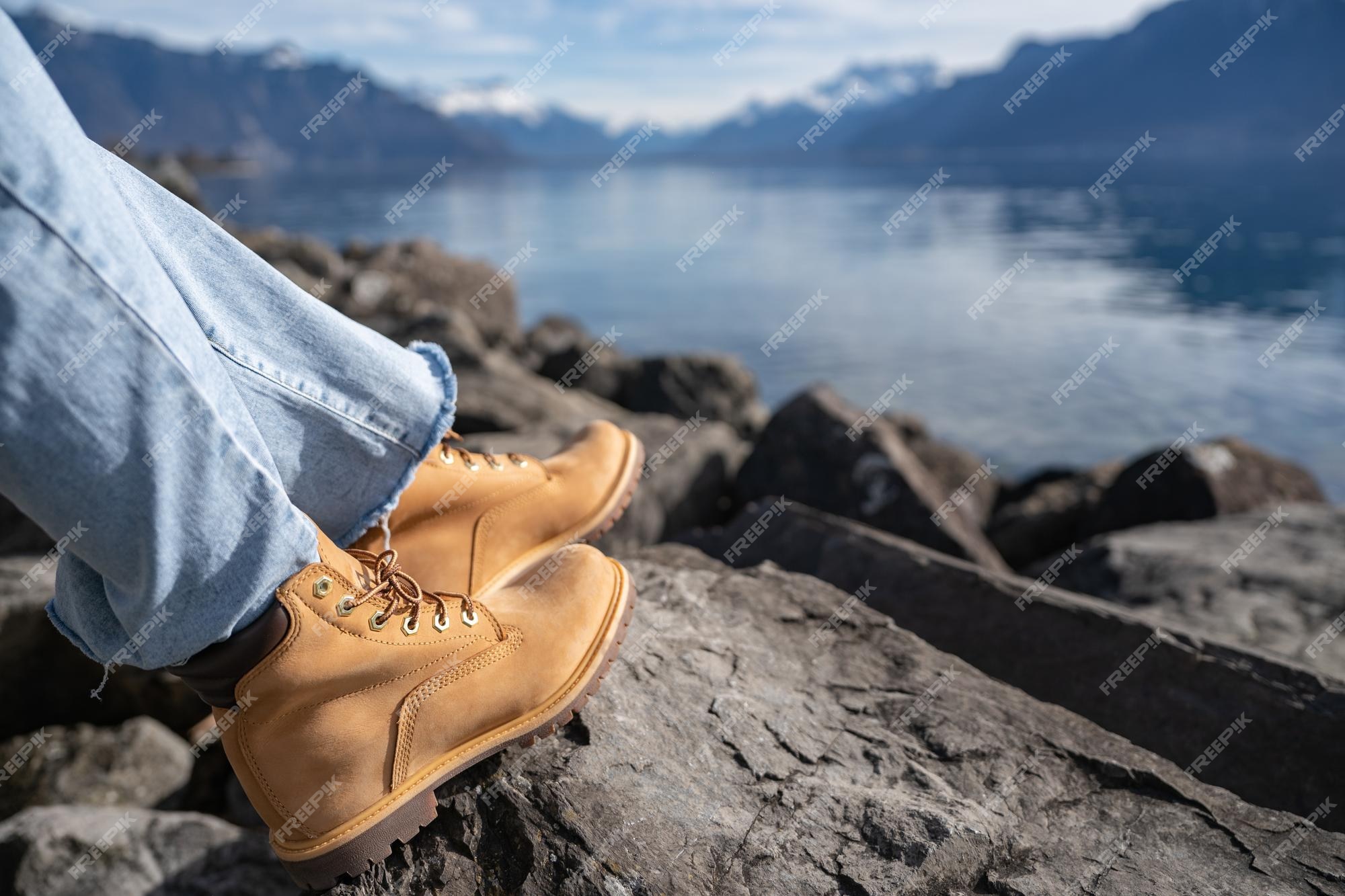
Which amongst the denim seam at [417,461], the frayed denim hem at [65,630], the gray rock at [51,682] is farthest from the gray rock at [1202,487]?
the frayed denim hem at [65,630]

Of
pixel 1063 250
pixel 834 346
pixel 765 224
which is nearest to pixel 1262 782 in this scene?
pixel 834 346

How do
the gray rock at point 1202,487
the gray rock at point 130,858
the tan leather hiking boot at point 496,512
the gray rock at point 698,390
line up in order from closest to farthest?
the tan leather hiking boot at point 496,512 < the gray rock at point 130,858 < the gray rock at point 1202,487 < the gray rock at point 698,390

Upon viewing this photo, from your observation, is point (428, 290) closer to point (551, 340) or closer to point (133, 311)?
point (551, 340)

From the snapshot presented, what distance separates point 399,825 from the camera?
1.74m

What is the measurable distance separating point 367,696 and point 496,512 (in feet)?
2.22

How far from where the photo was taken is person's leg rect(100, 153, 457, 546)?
1.62m

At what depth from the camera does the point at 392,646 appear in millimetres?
1745

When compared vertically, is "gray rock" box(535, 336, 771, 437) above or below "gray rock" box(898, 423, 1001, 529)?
above

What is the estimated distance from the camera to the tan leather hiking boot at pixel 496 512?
219cm

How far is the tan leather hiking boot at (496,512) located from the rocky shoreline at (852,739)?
326mm

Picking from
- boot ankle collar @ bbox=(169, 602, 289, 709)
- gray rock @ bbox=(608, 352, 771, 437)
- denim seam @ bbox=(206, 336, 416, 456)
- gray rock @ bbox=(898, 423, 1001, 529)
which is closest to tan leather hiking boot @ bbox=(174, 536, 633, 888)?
boot ankle collar @ bbox=(169, 602, 289, 709)

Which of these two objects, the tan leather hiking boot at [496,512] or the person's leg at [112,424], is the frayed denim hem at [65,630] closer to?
the person's leg at [112,424]

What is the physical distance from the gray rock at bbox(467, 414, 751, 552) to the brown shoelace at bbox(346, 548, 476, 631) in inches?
90.5

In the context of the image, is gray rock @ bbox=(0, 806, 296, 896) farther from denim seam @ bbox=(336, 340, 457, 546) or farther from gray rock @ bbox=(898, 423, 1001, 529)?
gray rock @ bbox=(898, 423, 1001, 529)
